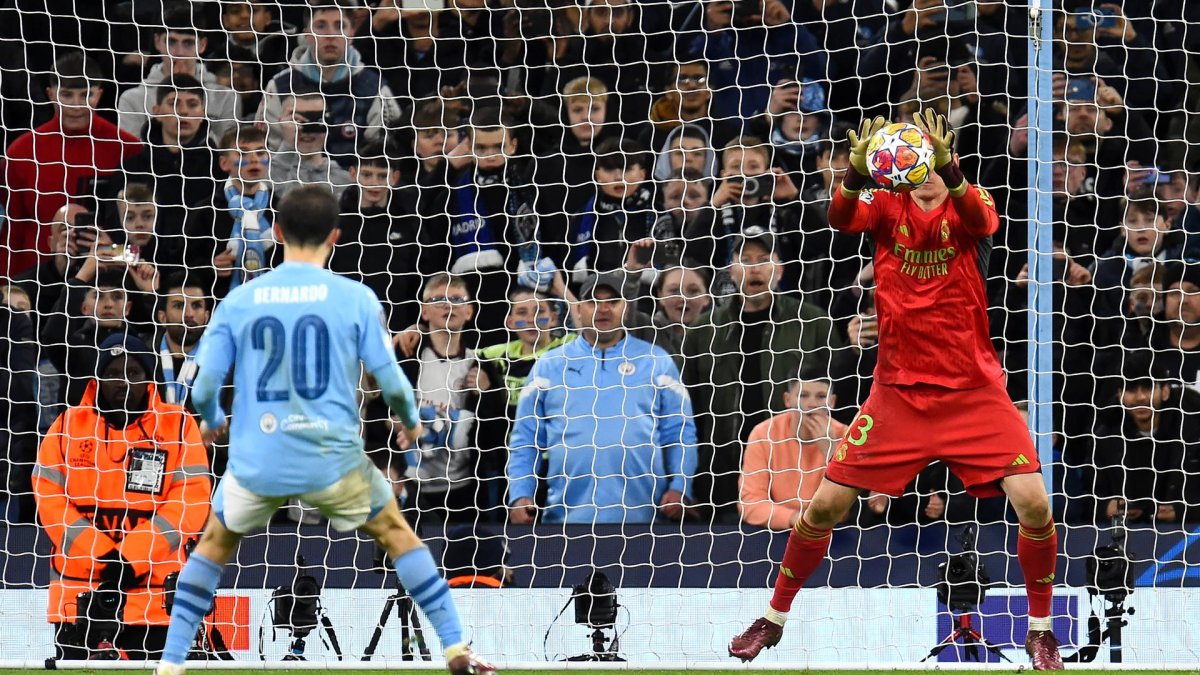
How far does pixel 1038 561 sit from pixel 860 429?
79 cm

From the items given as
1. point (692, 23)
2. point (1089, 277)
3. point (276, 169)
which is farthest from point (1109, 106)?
point (276, 169)

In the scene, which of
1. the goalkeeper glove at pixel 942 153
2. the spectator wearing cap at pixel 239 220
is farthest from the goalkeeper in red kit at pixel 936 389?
the spectator wearing cap at pixel 239 220

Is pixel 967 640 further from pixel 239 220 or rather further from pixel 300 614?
pixel 239 220

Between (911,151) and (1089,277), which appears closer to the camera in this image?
(911,151)

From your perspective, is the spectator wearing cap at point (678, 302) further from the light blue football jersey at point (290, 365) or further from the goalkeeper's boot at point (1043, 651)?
the light blue football jersey at point (290, 365)

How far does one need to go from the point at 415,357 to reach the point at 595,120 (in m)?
1.62

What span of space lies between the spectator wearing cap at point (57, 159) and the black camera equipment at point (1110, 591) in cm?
522

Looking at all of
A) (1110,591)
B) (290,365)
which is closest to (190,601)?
(290,365)

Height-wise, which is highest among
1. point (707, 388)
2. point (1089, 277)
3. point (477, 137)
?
point (477, 137)

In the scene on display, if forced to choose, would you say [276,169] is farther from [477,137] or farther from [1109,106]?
[1109,106]

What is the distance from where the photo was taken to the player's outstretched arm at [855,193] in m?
5.53

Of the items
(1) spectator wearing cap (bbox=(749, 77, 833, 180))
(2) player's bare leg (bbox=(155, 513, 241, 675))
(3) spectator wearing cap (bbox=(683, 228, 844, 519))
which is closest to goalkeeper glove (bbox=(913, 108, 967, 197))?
(3) spectator wearing cap (bbox=(683, 228, 844, 519))

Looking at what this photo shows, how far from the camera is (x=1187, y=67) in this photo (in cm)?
860

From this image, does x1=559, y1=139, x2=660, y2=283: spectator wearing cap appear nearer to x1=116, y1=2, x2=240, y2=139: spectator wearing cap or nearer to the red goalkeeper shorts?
x1=116, y1=2, x2=240, y2=139: spectator wearing cap
